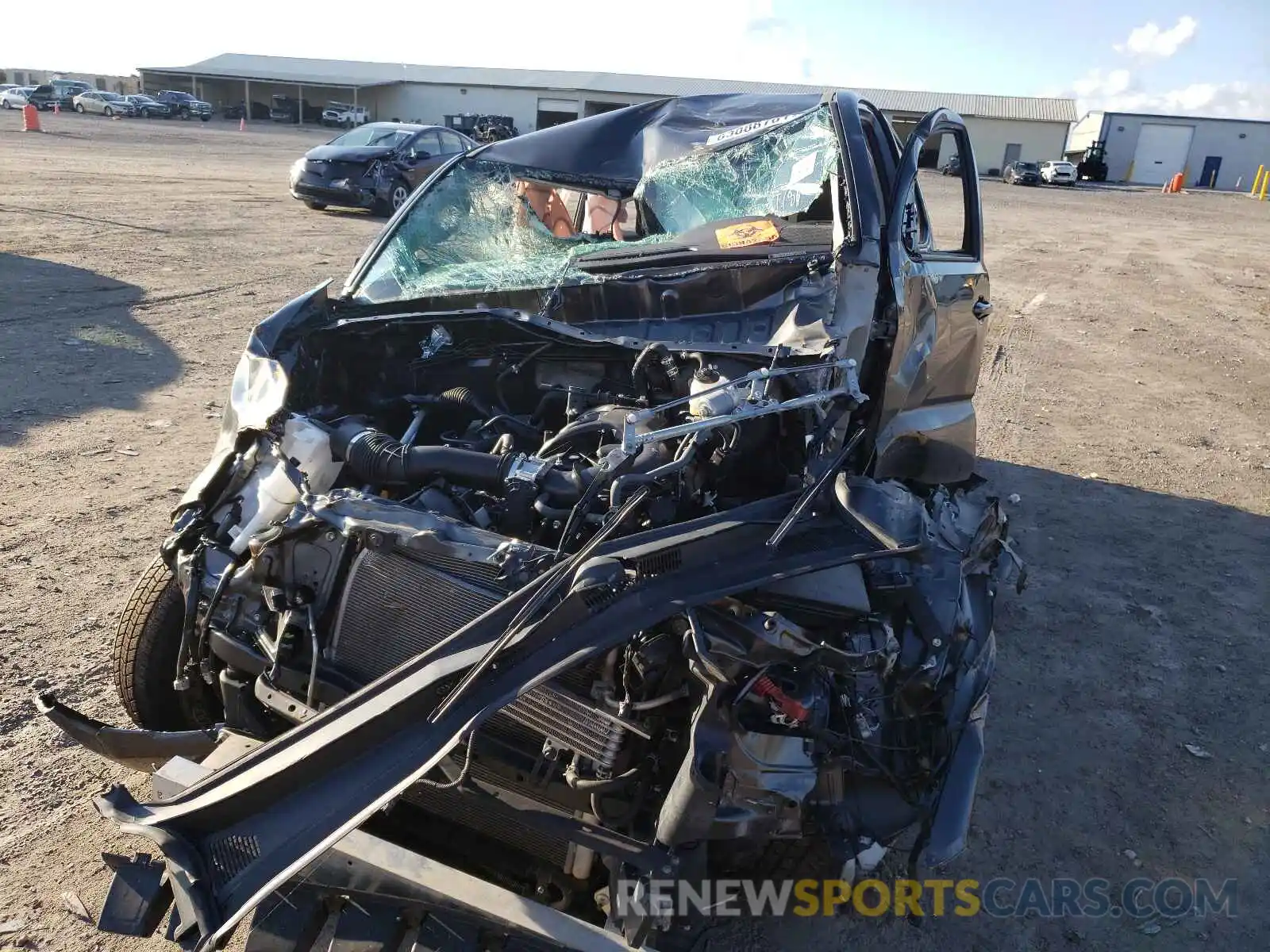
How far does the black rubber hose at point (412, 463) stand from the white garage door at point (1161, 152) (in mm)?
57148

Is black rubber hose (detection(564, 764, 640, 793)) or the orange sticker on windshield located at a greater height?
the orange sticker on windshield

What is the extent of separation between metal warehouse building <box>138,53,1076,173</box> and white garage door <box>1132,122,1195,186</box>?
169 inches

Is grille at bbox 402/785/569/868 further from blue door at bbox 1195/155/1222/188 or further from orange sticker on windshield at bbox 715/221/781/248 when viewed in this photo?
blue door at bbox 1195/155/1222/188

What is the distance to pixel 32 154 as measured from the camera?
1959 cm

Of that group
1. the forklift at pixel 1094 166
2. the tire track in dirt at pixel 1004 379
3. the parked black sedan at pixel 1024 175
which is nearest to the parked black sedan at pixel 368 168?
the tire track in dirt at pixel 1004 379

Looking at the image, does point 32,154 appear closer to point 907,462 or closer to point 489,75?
point 907,462

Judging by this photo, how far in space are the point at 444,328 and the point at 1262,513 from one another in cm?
505

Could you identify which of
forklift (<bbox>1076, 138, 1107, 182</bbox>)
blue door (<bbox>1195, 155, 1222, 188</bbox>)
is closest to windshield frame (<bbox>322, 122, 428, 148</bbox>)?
forklift (<bbox>1076, 138, 1107, 182</bbox>)

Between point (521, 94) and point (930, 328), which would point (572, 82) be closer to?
point (521, 94)

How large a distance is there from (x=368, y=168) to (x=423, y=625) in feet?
44.1

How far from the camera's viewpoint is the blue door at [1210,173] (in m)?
49.5

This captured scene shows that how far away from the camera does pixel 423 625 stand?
227 cm

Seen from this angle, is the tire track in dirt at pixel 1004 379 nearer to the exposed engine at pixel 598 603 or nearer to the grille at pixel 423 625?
the exposed engine at pixel 598 603

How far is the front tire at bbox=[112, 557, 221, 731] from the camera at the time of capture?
2.81m
